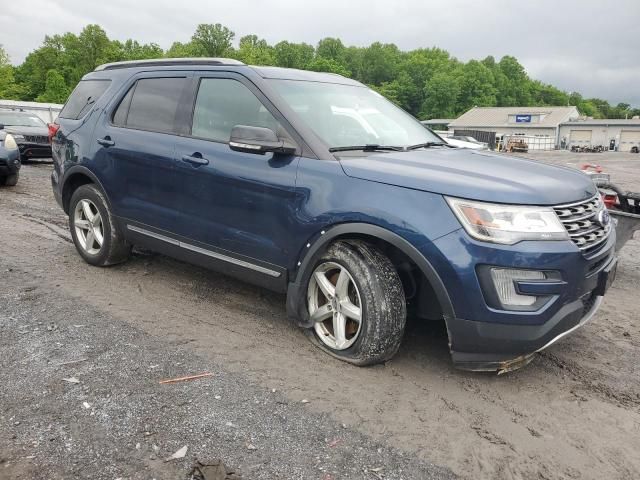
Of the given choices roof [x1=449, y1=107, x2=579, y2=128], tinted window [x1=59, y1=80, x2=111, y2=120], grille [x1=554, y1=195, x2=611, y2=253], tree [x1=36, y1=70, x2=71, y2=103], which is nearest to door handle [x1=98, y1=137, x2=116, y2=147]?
tinted window [x1=59, y1=80, x2=111, y2=120]

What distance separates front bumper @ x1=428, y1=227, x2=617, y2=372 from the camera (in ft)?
9.53

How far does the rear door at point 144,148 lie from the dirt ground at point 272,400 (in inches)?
30.7

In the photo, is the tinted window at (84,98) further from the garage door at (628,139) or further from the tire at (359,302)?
the garage door at (628,139)

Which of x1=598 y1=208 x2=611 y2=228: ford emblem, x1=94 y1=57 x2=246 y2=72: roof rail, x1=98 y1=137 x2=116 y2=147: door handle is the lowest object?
x1=598 y1=208 x2=611 y2=228: ford emblem

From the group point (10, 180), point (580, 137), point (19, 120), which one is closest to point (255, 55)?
point (580, 137)

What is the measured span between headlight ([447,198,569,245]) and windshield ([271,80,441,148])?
1.13 m

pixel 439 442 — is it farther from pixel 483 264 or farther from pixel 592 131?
pixel 592 131

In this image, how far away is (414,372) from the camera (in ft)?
11.4

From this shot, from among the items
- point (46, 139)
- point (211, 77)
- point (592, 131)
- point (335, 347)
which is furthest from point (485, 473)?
point (592, 131)

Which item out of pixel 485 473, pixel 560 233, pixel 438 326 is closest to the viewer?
pixel 485 473

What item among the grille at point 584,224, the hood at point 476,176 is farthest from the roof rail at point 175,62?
the grille at point 584,224

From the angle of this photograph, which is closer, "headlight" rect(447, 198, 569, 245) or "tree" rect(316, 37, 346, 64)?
"headlight" rect(447, 198, 569, 245)

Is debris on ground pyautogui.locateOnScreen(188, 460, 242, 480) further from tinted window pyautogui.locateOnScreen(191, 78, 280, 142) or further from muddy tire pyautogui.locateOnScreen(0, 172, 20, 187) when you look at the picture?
muddy tire pyautogui.locateOnScreen(0, 172, 20, 187)

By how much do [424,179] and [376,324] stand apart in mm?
906
